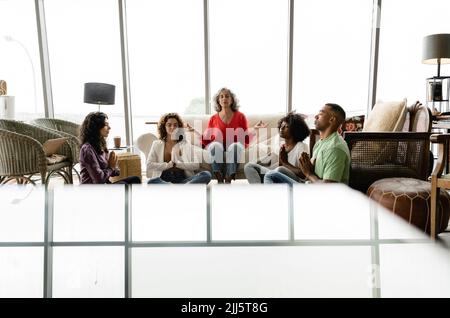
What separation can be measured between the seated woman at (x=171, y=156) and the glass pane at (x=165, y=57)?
2.41 m

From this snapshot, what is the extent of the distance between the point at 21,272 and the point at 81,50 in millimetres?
5364

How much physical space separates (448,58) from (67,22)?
4711 millimetres

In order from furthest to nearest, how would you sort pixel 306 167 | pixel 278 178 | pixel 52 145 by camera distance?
pixel 52 145, pixel 278 178, pixel 306 167

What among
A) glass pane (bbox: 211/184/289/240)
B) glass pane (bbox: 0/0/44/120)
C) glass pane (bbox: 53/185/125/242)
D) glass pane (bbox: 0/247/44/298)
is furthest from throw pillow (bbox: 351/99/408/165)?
glass pane (bbox: 0/0/44/120)

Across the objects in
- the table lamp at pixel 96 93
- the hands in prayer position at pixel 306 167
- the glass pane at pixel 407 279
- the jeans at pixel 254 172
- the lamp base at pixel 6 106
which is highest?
the table lamp at pixel 96 93

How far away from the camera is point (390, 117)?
2.82 metres

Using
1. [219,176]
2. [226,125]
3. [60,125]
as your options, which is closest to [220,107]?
[226,125]

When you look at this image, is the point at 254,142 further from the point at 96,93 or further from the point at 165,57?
the point at 165,57

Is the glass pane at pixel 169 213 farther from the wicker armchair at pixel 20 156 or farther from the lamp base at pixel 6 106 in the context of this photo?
the lamp base at pixel 6 106

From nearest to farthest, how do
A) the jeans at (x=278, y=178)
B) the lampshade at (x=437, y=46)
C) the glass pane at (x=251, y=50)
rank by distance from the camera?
the jeans at (x=278, y=178) → the lampshade at (x=437, y=46) → the glass pane at (x=251, y=50)

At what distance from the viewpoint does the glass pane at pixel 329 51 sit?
529 cm

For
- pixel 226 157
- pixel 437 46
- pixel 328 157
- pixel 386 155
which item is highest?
pixel 437 46

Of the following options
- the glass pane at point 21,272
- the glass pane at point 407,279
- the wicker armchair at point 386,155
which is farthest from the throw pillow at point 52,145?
the glass pane at point 407,279
